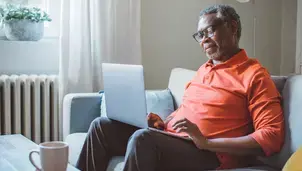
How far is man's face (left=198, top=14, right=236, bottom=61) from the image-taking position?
1.99 metres

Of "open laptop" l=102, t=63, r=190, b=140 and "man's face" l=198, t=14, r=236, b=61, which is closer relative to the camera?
"open laptop" l=102, t=63, r=190, b=140

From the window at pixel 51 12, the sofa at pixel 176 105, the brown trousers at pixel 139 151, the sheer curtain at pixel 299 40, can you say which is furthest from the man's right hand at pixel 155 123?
the sheer curtain at pixel 299 40

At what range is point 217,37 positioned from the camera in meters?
2.00

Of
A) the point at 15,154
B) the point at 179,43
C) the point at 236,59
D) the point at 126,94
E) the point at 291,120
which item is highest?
the point at 179,43

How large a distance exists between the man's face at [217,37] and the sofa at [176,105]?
27 cm

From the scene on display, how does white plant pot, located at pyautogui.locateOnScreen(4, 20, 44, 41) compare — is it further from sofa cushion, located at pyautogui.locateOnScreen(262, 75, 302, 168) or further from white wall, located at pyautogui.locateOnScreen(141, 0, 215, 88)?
sofa cushion, located at pyautogui.locateOnScreen(262, 75, 302, 168)

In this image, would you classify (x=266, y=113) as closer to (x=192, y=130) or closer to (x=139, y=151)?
(x=192, y=130)

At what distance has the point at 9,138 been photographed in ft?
6.40

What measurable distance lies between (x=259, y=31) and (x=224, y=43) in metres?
1.78

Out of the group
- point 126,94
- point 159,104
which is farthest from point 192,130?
point 159,104

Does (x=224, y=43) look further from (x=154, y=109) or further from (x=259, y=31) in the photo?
(x=259, y=31)

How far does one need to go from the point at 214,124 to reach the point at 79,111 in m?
0.97

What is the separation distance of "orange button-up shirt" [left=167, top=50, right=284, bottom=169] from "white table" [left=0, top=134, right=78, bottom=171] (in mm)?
643

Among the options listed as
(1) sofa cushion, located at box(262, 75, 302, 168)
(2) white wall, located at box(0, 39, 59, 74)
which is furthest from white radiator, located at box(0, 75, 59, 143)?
(1) sofa cushion, located at box(262, 75, 302, 168)
